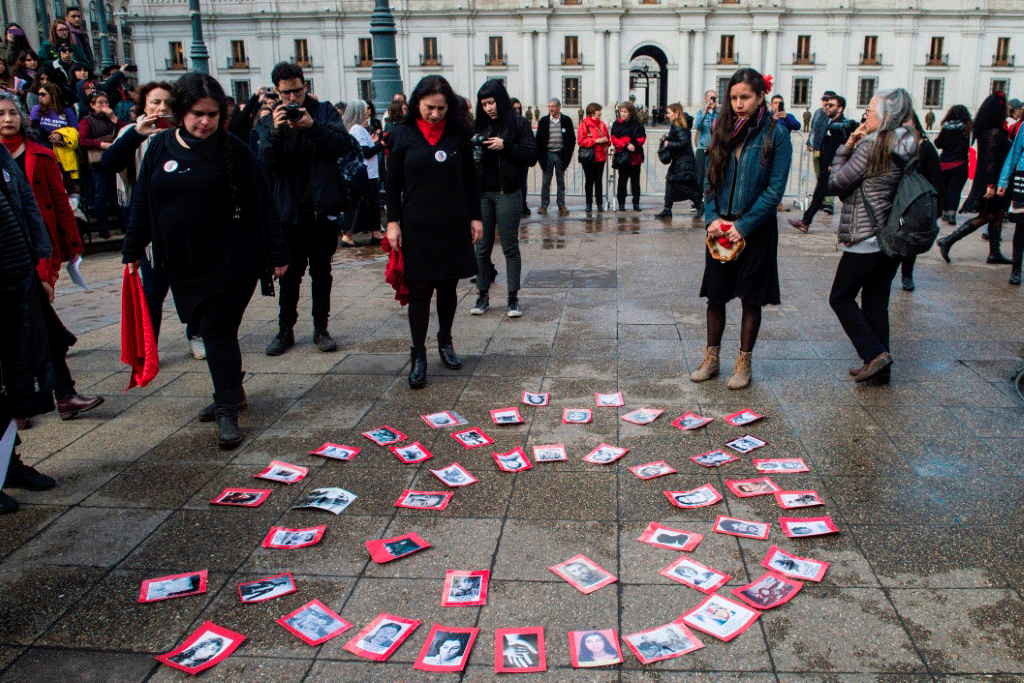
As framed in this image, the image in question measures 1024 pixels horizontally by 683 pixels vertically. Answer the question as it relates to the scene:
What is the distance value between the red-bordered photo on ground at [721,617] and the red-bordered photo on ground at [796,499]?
870 millimetres

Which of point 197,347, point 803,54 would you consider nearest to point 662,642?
point 197,347

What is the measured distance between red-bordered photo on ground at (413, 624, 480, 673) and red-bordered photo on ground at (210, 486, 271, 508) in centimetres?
135

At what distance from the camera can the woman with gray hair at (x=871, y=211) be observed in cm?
516

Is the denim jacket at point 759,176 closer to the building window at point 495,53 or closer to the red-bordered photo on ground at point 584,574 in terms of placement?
the red-bordered photo on ground at point 584,574

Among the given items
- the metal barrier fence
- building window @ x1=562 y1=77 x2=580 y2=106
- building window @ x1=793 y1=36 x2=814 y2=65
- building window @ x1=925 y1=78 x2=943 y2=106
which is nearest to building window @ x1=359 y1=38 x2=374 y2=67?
building window @ x1=562 y1=77 x2=580 y2=106

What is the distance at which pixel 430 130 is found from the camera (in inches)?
216

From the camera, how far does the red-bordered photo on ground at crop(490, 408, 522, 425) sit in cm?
493

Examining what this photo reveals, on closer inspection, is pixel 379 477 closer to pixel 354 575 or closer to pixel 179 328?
pixel 354 575

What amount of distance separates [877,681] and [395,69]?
12.8 meters

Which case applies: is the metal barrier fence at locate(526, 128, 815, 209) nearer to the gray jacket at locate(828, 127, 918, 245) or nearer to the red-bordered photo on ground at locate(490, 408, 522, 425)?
the gray jacket at locate(828, 127, 918, 245)

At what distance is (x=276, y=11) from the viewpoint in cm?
6059

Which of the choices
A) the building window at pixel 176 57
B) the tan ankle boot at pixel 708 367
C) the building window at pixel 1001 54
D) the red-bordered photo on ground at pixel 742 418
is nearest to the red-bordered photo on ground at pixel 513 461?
the red-bordered photo on ground at pixel 742 418

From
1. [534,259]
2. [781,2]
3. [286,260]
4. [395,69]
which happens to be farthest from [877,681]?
[781,2]

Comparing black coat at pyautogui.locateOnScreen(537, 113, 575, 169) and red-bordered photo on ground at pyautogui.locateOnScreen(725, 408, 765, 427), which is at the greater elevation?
black coat at pyautogui.locateOnScreen(537, 113, 575, 169)
